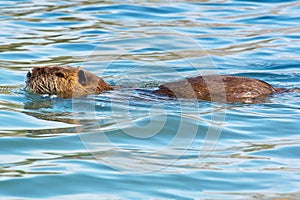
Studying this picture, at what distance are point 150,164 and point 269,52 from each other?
265 inches

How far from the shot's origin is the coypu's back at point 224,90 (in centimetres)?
884

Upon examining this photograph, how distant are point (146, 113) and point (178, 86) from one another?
807mm

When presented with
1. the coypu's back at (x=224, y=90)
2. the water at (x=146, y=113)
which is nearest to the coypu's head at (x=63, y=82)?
the water at (x=146, y=113)

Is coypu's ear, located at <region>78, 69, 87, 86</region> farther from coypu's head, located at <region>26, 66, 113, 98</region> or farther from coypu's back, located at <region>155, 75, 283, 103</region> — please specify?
coypu's back, located at <region>155, 75, 283, 103</region>

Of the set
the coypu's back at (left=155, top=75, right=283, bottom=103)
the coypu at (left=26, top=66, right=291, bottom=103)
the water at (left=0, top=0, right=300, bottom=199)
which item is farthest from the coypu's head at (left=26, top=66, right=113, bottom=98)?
the coypu's back at (left=155, top=75, right=283, bottom=103)

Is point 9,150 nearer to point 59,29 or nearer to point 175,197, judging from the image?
point 175,197

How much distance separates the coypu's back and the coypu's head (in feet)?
3.12

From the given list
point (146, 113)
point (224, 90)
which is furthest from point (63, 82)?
point (224, 90)

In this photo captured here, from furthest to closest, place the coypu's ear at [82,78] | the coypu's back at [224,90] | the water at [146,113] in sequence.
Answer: the coypu's ear at [82,78]
the coypu's back at [224,90]
the water at [146,113]

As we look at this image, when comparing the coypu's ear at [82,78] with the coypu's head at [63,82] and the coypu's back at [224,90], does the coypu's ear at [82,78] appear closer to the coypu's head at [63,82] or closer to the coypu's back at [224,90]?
the coypu's head at [63,82]

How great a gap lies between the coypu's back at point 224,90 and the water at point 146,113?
0.15 meters

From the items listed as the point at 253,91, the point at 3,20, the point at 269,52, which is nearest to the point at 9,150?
the point at 253,91

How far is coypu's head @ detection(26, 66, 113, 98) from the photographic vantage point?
9.18 meters

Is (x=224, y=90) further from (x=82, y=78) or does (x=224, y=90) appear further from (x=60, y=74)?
(x=60, y=74)
